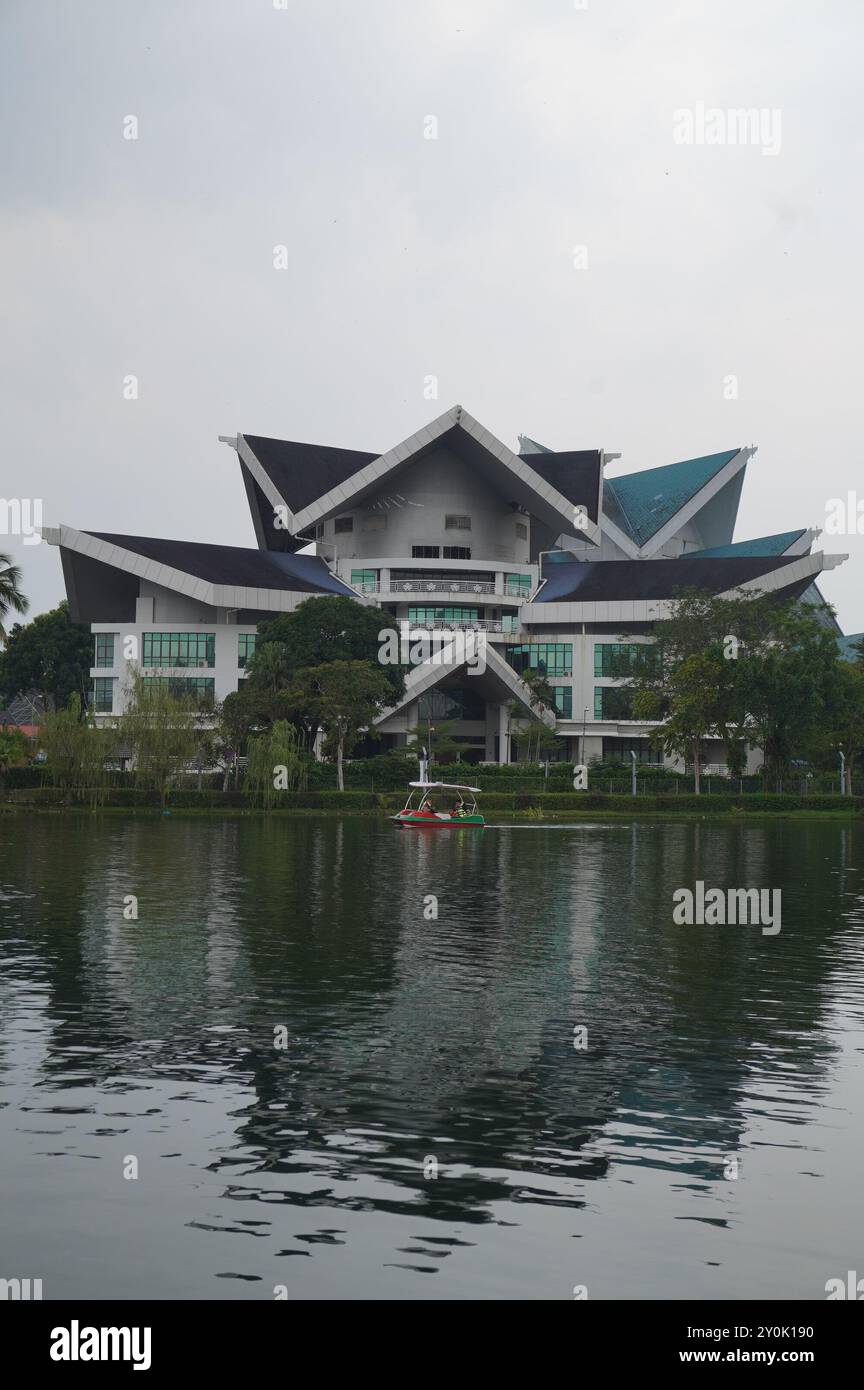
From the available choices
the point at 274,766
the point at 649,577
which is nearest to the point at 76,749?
the point at 274,766

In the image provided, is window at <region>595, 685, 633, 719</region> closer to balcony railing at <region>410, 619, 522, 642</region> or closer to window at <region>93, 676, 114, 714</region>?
balcony railing at <region>410, 619, 522, 642</region>

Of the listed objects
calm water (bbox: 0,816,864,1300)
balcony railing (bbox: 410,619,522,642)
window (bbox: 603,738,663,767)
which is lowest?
calm water (bbox: 0,816,864,1300)

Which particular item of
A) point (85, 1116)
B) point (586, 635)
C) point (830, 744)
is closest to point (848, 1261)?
point (85, 1116)

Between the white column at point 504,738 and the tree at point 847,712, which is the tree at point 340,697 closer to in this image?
the white column at point 504,738

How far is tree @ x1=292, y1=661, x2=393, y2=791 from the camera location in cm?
6769

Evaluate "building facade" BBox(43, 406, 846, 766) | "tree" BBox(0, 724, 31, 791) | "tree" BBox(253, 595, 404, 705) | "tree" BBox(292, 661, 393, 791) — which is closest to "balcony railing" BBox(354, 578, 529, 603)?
"building facade" BBox(43, 406, 846, 766)

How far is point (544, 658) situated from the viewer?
8962cm

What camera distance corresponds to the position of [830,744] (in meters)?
75.1

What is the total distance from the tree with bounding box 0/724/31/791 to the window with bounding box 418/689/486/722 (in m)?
24.6

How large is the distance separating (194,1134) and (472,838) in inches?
1507

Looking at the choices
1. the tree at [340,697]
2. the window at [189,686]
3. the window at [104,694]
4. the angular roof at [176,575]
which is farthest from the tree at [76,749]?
the window at [104,694]

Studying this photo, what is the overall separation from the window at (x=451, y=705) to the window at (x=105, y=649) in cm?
1844

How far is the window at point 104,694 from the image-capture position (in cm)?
8762
